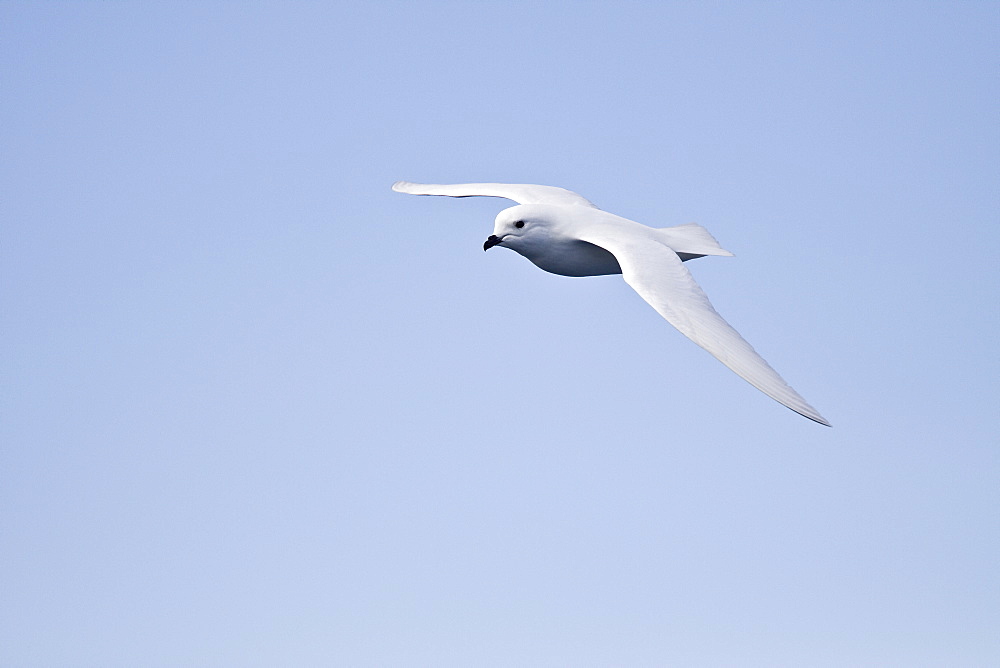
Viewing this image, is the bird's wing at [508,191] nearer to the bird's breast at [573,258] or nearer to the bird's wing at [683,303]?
the bird's breast at [573,258]

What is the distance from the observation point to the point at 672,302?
11.2 m

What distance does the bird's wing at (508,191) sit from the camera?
1568 cm

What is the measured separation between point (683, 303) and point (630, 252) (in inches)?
54.5

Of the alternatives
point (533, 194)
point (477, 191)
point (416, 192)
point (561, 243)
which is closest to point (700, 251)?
point (561, 243)

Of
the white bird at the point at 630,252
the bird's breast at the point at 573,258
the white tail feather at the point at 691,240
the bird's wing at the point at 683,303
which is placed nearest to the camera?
the bird's wing at the point at 683,303

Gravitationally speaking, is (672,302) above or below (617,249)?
below

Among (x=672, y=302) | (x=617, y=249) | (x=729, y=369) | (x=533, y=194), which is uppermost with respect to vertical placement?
(x=533, y=194)

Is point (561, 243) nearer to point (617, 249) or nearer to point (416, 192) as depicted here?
point (617, 249)

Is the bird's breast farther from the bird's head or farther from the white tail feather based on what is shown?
the white tail feather

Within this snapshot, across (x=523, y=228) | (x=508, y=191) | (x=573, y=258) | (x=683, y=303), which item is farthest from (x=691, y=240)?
(x=683, y=303)

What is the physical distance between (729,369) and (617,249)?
3.03m

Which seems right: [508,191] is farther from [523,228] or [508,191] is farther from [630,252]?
[630,252]

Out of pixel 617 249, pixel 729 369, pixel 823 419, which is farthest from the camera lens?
pixel 617 249

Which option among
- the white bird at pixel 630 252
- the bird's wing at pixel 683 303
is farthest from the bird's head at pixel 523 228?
the bird's wing at pixel 683 303
